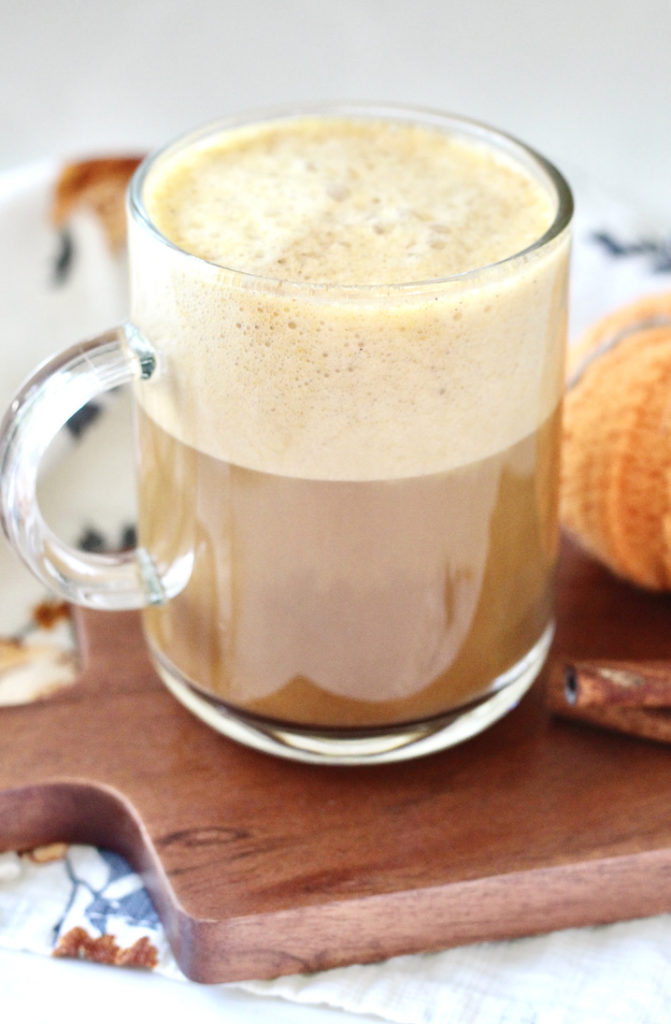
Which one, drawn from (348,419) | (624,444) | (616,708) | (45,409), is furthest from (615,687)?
(45,409)

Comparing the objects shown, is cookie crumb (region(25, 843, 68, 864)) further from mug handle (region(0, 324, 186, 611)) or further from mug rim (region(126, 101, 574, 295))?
mug rim (region(126, 101, 574, 295))

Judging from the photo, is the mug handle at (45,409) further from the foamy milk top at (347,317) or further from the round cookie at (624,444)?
the round cookie at (624,444)

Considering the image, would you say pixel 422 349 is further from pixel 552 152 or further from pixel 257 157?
pixel 552 152

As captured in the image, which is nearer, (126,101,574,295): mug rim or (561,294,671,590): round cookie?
(126,101,574,295): mug rim

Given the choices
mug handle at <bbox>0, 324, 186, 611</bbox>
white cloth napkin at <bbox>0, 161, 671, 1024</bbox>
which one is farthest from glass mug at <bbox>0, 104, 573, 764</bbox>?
white cloth napkin at <bbox>0, 161, 671, 1024</bbox>

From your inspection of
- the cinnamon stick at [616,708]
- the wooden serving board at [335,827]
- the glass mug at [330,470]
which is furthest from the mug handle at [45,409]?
the cinnamon stick at [616,708]

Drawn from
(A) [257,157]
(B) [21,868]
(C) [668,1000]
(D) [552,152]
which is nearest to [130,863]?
(B) [21,868]

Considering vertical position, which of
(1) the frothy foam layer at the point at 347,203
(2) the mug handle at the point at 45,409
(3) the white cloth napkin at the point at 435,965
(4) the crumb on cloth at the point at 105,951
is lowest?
(3) the white cloth napkin at the point at 435,965

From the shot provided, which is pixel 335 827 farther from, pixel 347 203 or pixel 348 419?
pixel 347 203
